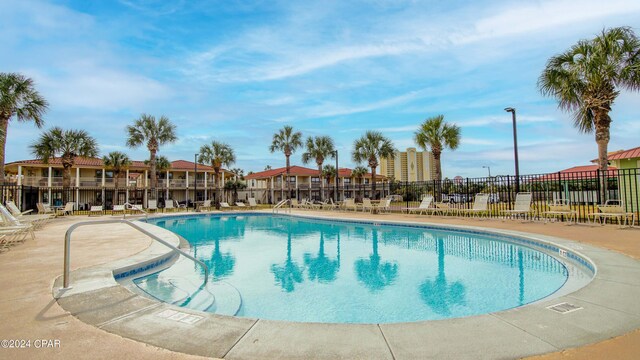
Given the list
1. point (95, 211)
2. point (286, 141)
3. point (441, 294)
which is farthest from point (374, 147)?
point (441, 294)

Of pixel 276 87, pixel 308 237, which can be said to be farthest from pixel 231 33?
pixel 308 237

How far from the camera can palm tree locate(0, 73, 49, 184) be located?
1438 centimetres

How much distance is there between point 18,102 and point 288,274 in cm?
1670

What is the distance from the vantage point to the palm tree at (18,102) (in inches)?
566

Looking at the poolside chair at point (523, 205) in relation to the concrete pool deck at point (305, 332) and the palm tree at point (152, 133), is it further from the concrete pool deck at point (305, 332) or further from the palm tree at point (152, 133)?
the palm tree at point (152, 133)

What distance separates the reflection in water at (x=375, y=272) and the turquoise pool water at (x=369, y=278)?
2 cm

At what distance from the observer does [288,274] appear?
7.00 meters

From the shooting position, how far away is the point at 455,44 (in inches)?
483

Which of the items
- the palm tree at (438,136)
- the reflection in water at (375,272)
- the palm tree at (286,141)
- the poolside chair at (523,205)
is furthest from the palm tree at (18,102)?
the poolside chair at (523,205)

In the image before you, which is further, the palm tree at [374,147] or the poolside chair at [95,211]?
the palm tree at [374,147]

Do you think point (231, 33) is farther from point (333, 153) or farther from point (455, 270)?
point (333, 153)

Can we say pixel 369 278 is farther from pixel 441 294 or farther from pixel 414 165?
pixel 414 165

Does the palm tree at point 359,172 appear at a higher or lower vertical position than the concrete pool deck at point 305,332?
higher

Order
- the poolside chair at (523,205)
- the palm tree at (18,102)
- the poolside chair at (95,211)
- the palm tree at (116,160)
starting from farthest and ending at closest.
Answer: the palm tree at (116,160)
the poolside chair at (95,211)
the palm tree at (18,102)
the poolside chair at (523,205)
